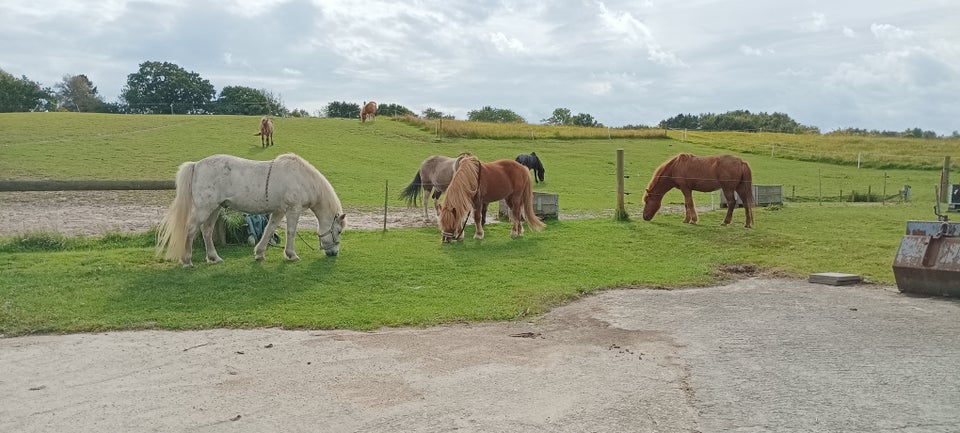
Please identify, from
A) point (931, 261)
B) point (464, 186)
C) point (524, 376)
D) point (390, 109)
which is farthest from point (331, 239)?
point (390, 109)

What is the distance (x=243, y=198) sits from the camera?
393 inches

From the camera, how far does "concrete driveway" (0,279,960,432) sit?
4.29m

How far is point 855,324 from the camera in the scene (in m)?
6.84

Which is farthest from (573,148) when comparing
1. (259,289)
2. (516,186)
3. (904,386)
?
(904,386)

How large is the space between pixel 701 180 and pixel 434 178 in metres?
6.19

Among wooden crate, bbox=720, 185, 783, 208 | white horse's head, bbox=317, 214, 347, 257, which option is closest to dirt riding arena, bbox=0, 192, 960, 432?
white horse's head, bbox=317, 214, 347, 257

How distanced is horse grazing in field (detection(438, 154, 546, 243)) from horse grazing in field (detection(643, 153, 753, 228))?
329 cm

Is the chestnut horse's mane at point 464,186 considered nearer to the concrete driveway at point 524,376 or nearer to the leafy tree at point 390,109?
the concrete driveway at point 524,376

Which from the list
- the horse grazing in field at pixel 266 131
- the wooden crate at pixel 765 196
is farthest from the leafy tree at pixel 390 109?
the wooden crate at pixel 765 196

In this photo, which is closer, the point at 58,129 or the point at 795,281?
the point at 795,281

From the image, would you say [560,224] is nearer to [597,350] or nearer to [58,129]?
[597,350]

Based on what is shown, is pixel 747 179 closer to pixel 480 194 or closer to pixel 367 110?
pixel 480 194

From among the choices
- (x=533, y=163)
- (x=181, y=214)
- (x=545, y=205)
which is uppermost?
(x=533, y=163)

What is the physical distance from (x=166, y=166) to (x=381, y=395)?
23623mm
